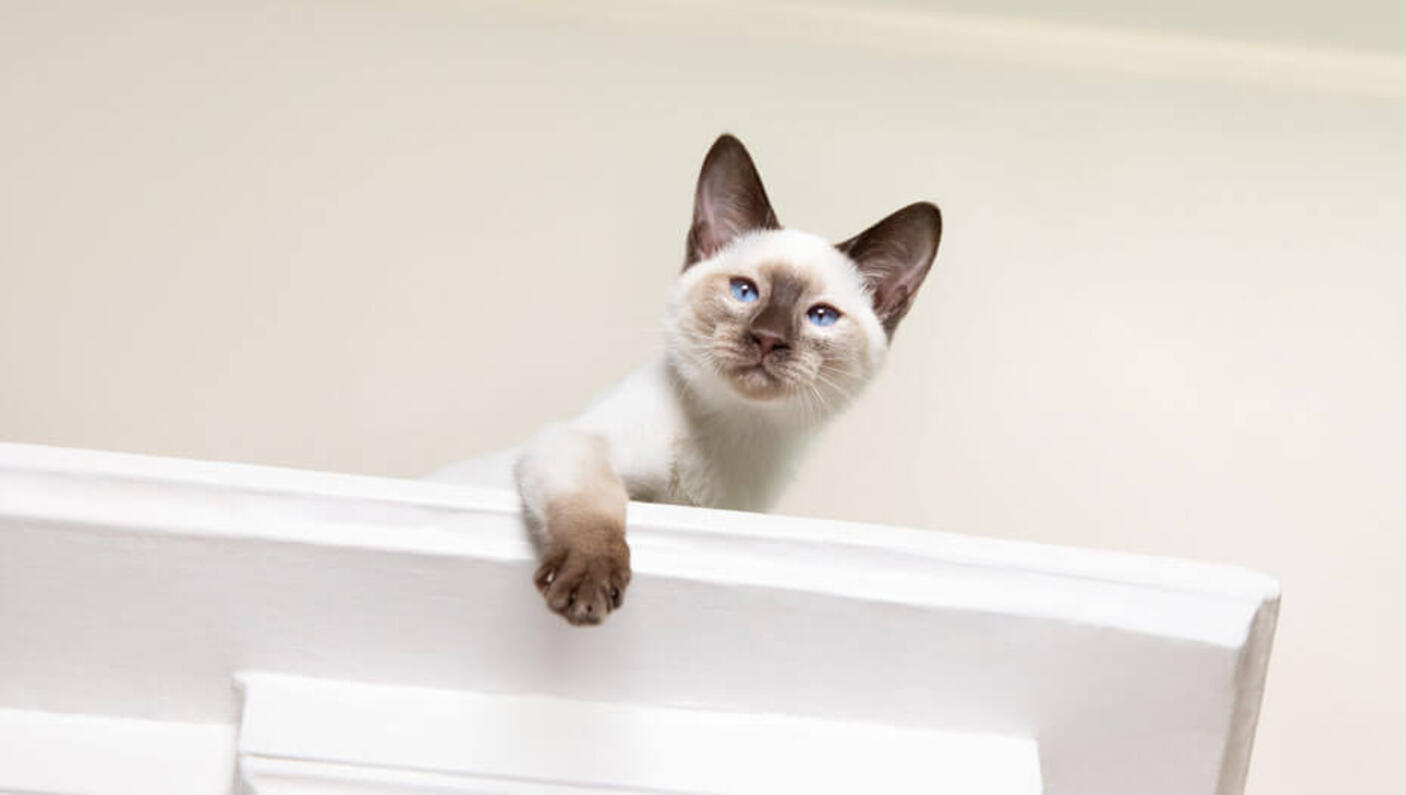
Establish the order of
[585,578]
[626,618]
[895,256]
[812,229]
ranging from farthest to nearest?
[812,229] → [895,256] → [626,618] → [585,578]

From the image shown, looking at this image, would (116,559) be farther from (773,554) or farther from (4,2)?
(4,2)

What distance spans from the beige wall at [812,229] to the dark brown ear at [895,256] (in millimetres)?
358

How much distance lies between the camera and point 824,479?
1.99 metres

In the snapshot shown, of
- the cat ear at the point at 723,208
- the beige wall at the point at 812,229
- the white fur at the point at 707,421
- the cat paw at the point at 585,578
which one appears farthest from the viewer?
the beige wall at the point at 812,229

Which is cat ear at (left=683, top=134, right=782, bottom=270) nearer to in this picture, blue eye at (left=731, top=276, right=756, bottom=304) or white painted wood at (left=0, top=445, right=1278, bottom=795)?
blue eye at (left=731, top=276, right=756, bottom=304)

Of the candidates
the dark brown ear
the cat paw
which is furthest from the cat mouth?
the cat paw

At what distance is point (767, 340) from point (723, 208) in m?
0.25

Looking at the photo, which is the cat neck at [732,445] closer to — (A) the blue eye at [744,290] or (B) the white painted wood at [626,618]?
(A) the blue eye at [744,290]

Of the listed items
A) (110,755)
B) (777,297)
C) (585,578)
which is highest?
(777,297)

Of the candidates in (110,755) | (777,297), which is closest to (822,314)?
(777,297)

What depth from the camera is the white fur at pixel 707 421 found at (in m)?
1.47

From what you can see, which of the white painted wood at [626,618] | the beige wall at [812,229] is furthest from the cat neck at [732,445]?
the beige wall at [812,229]

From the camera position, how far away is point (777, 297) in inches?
61.9

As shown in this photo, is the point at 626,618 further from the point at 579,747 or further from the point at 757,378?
the point at 757,378
